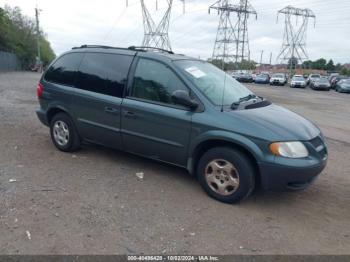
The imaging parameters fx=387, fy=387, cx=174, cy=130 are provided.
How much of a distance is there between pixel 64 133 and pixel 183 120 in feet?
7.84

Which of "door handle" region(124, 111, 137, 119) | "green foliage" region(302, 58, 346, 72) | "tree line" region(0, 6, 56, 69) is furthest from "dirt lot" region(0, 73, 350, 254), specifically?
"green foliage" region(302, 58, 346, 72)

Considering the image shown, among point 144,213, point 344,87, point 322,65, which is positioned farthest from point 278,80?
point 322,65

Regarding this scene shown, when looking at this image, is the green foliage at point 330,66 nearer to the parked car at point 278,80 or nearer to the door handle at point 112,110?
the parked car at point 278,80

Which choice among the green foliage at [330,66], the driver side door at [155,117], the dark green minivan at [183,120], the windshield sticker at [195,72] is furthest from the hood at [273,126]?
the green foliage at [330,66]

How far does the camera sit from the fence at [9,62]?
48.1 m

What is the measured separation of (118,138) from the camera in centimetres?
552

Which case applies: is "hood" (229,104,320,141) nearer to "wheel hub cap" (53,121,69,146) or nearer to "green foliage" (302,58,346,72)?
"wheel hub cap" (53,121,69,146)

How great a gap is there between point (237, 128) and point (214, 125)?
29 cm

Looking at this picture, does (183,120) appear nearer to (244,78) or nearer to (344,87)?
(344,87)

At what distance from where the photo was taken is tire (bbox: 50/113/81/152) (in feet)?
20.2

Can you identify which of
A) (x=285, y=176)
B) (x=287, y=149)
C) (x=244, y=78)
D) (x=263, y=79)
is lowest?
(x=244, y=78)

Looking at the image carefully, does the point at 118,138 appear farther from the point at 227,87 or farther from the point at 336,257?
the point at 336,257

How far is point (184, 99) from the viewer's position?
4688mm

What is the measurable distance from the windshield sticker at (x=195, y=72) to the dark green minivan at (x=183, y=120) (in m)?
0.02
